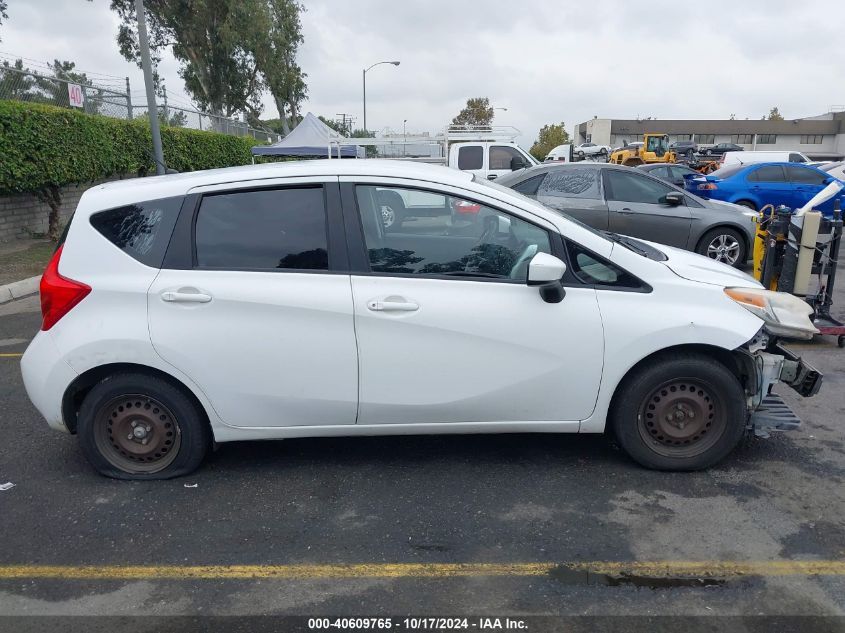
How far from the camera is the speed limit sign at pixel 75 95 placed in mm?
14054

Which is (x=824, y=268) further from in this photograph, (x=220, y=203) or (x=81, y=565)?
(x=81, y=565)

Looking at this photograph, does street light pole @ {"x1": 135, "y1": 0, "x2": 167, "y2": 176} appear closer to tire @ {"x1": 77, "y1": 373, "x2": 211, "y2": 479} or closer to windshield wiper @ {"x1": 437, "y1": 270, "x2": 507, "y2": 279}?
tire @ {"x1": 77, "y1": 373, "x2": 211, "y2": 479}

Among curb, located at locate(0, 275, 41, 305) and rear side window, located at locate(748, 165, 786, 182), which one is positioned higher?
rear side window, located at locate(748, 165, 786, 182)

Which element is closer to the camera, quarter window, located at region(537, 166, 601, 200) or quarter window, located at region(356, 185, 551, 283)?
quarter window, located at region(356, 185, 551, 283)

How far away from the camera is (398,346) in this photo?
11.9 ft

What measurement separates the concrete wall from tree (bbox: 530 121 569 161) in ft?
209

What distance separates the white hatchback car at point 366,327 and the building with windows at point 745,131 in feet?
267

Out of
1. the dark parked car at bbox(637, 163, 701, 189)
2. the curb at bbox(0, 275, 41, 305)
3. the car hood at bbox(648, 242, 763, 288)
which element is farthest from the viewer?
the dark parked car at bbox(637, 163, 701, 189)

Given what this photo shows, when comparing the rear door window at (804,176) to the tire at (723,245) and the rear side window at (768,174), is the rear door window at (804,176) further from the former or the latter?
the tire at (723,245)

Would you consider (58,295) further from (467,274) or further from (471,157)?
(471,157)

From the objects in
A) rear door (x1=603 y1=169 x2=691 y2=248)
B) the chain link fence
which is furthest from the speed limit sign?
rear door (x1=603 y1=169 x2=691 y2=248)

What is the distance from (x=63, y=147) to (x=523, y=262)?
11.8 metres

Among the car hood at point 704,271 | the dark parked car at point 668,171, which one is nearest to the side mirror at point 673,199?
the car hood at point 704,271

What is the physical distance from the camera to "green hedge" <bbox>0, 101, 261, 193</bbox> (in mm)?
11258
